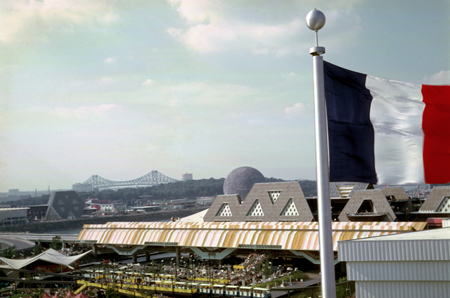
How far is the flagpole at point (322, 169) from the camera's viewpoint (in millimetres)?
7840

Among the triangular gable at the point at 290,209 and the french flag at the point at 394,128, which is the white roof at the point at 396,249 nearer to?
the french flag at the point at 394,128

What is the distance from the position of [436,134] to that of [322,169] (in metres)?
2.88

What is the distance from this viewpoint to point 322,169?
8.02 m

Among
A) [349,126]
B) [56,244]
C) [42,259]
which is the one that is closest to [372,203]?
[42,259]

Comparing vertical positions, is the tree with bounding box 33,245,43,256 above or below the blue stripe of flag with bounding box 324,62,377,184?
below

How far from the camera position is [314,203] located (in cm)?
5100

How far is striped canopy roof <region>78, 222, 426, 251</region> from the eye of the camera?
113ft

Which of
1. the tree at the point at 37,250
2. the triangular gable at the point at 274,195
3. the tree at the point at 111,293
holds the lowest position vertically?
the tree at the point at 111,293

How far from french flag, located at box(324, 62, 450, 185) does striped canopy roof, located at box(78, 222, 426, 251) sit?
79.7ft

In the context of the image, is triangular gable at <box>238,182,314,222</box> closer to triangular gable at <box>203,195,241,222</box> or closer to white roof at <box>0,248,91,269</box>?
triangular gable at <box>203,195,241,222</box>

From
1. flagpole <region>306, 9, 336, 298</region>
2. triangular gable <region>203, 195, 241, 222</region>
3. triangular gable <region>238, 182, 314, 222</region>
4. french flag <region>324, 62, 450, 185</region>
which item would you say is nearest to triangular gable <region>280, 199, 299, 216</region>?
triangular gable <region>238, 182, 314, 222</region>

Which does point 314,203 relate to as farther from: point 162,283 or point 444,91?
point 444,91

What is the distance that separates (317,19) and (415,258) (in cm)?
592

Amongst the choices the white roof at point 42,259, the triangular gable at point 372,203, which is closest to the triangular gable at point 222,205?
the triangular gable at point 372,203
